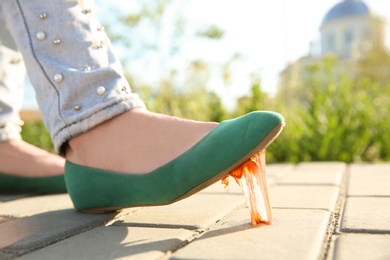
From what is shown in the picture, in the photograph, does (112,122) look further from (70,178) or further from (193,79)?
(193,79)

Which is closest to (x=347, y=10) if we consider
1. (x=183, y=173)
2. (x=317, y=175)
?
(x=317, y=175)

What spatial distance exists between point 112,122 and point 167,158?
166 millimetres

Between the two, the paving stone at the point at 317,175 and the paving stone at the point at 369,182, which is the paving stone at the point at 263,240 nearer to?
the paving stone at the point at 369,182

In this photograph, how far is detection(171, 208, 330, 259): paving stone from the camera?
32.8 inches

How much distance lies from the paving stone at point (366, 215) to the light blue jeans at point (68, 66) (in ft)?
1.78

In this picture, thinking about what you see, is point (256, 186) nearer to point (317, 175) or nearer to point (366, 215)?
point (366, 215)

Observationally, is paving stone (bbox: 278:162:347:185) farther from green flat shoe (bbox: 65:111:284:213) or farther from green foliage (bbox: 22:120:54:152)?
green foliage (bbox: 22:120:54:152)

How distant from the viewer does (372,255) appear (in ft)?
2.70

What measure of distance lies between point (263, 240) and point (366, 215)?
36cm

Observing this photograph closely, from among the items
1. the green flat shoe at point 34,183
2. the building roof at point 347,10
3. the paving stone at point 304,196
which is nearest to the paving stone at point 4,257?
the paving stone at point 304,196

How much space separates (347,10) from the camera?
138ft

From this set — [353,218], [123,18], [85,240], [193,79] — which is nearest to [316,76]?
[353,218]

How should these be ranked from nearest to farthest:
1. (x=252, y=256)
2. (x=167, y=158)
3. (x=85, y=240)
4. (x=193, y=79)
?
1. (x=252, y=256)
2. (x=85, y=240)
3. (x=167, y=158)
4. (x=193, y=79)

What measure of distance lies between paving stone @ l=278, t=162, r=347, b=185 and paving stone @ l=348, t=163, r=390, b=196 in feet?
0.19
